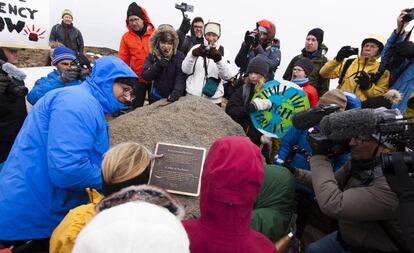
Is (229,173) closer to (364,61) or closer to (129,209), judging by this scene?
(129,209)

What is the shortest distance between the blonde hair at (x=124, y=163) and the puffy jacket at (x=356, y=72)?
12.1ft

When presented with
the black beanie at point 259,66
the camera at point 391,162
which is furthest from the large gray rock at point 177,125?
the camera at point 391,162

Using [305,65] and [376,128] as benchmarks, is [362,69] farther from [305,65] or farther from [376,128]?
[376,128]

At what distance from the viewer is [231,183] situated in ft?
5.13

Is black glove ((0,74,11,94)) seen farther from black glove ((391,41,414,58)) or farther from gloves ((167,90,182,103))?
black glove ((391,41,414,58))

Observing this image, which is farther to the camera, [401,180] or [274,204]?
[274,204]

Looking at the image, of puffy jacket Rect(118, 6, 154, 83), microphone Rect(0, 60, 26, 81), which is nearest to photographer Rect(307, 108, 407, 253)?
microphone Rect(0, 60, 26, 81)

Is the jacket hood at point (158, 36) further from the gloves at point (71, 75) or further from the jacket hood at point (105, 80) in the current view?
the jacket hood at point (105, 80)

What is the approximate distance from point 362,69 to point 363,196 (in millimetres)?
3059

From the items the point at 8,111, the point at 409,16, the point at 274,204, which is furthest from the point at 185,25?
the point at 274,204

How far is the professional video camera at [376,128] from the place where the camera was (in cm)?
192

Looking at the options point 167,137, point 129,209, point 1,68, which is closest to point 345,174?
point 167,137

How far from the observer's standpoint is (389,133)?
2.06 meters

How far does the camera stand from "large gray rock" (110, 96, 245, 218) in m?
3.59
